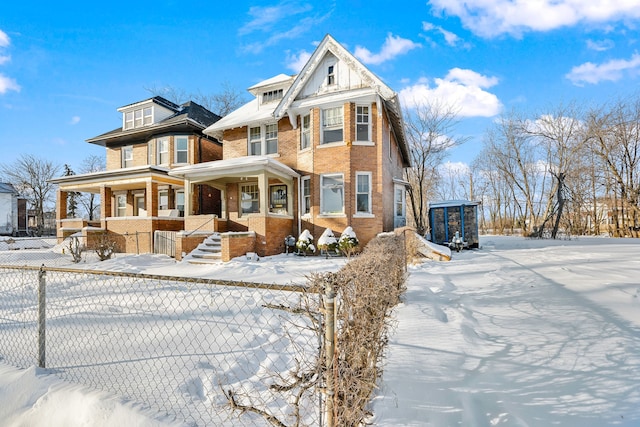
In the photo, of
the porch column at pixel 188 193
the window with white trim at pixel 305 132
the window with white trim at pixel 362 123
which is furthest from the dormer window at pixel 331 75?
the porch column at pixel 188 193

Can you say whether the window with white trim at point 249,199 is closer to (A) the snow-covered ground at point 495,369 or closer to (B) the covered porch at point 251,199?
(B) the covered porch at point 251,199

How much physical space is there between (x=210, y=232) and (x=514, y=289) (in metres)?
11.2

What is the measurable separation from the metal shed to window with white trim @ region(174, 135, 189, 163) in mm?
15661

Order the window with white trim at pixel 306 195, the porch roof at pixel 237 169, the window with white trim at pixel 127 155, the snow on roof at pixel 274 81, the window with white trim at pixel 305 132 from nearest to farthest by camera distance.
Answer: the porch roof at pixel 237 169 < the window with white trim at pixel 306 195 < the window with white trim at pixel 305 132 < the snow on roof at pixel 274 81 < the window with white trim at pixel 127 155

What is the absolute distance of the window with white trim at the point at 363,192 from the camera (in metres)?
14.0

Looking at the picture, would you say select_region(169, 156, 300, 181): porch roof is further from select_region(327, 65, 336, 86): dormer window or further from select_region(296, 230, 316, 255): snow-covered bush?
select_region(327, 65, 336, 86): dormer window

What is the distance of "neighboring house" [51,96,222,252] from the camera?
16016 millimetres

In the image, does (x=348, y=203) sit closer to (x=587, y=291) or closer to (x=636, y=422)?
(x=587, y=291)

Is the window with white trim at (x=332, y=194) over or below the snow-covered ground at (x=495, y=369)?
over

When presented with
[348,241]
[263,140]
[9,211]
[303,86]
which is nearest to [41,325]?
[348,241]

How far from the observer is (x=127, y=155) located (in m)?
21.6

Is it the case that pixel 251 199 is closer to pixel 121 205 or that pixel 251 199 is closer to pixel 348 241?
pixel 348 241

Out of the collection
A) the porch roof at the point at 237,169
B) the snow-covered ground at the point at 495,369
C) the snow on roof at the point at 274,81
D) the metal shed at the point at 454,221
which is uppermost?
the snow on roof at the point at 274,81

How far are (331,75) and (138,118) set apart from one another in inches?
596
